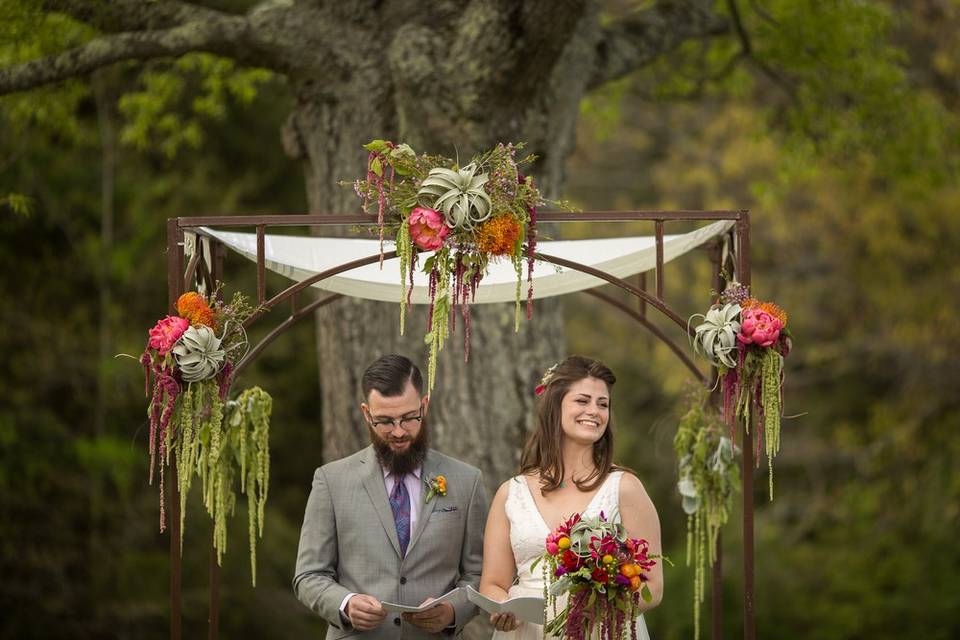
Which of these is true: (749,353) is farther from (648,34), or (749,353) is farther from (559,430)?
(648,34)

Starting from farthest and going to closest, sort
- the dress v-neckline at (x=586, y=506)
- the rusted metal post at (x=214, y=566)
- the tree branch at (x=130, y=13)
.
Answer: the tree branch at (x=130, y=13)
the rusted metal post at (x=214, y=566)
the dress v-neckline at (x=586, y=506)

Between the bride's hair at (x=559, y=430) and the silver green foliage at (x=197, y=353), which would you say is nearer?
the silver green foliage at (x=197, y=353)

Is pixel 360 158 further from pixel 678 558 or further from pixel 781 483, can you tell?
pixel 781 483

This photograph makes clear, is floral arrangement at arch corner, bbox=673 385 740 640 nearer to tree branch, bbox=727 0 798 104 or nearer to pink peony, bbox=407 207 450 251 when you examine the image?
pink peony, bbox=407 207 450 251

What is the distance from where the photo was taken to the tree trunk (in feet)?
20.8

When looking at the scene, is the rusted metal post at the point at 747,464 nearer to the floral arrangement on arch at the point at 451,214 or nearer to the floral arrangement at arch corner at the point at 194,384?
the floral arrangement on arch at the point at 451,214

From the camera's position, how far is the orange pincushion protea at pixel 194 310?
15.0ft

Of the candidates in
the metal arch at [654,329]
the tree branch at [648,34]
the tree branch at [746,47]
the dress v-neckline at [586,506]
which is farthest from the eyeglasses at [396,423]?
the tree branch at [746,47]

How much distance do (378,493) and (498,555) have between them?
49cm

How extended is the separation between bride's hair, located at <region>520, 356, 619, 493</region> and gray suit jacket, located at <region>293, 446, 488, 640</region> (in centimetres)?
33

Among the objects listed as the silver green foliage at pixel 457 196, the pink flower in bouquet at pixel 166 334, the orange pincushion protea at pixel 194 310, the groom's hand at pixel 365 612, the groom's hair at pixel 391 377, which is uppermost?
the silver green foliage at pixel 457 196

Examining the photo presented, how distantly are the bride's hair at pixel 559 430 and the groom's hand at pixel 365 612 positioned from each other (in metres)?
0.75

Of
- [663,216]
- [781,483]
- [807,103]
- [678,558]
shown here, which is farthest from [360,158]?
A: [781,483]

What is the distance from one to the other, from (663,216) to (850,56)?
4953 mm
